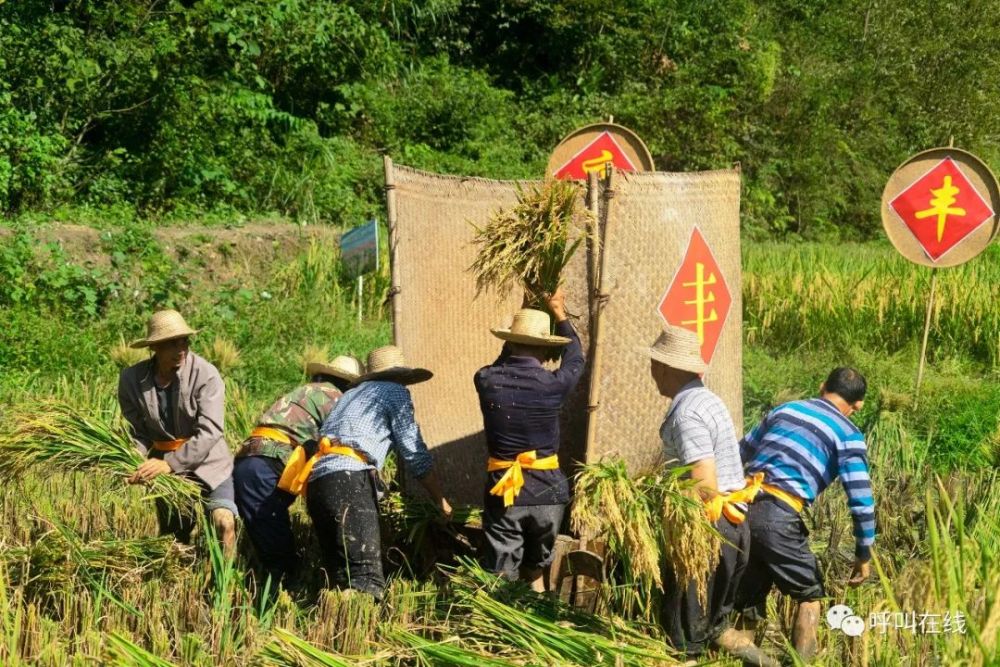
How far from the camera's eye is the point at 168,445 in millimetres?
5645

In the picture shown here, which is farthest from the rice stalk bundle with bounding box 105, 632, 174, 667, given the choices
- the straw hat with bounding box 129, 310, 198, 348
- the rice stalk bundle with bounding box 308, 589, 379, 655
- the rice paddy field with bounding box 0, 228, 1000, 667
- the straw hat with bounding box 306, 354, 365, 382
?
the straw hat with bounding box 306, 354, 365, 382

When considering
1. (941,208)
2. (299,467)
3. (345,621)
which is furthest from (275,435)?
(941,208)

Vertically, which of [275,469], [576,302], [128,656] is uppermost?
[576,302]

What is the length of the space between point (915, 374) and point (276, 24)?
767 cm

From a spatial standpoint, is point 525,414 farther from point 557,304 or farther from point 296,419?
point 296,419

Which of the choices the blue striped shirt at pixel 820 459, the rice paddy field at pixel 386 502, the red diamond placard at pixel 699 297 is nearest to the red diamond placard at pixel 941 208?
the rice paddy field at pixel 386 502

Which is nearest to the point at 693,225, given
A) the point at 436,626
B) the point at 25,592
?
the point at 436,626

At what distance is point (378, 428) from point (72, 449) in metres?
1.36

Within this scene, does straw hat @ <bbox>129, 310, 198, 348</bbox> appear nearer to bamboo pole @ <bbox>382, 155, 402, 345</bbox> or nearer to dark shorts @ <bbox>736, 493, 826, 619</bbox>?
bamboo pole @ <bbox>382, 155, 402, 345</bbox>

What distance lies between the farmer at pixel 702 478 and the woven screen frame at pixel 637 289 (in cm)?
68

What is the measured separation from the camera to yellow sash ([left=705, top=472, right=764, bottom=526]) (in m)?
4.68

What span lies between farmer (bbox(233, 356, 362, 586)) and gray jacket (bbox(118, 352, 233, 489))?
0.13 meters

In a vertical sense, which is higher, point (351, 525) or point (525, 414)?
point (525, 414)

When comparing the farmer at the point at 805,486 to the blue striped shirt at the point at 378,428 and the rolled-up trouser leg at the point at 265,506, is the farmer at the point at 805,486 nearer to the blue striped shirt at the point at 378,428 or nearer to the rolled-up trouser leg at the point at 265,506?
the blue striped shirt at the point at 378,428
